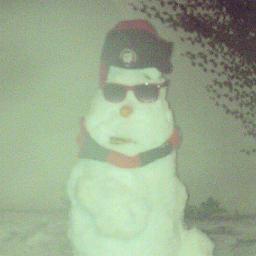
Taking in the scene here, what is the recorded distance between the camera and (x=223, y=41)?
2420 mm

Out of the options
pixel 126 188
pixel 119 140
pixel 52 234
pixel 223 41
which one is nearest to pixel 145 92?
pixel 119 140

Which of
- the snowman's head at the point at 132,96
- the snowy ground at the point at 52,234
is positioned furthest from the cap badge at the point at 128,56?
the snowy ground at the point at 52,234

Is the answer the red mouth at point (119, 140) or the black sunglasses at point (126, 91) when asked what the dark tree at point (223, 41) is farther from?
the red mouth at point (119, 140)

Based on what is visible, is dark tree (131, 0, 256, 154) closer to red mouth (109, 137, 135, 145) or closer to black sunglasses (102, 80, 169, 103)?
black sunglasses (102, 80, 169, 103)

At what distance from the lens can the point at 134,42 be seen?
5.90ft

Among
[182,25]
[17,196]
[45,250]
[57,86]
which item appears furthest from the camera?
[17,196]

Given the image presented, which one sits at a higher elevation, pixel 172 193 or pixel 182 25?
pixel 182 25

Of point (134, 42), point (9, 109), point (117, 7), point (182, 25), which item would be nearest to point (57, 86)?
point (9, 109)

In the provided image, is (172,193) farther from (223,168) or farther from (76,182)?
(223,168)

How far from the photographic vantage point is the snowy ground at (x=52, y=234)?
2244 mm

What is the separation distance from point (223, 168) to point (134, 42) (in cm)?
113

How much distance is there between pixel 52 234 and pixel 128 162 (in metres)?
0.86

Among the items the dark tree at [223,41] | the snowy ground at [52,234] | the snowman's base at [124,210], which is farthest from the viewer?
the dark tree at [223,41]

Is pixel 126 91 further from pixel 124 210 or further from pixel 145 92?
pixel 124 210
